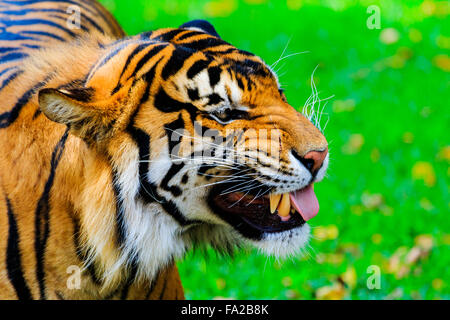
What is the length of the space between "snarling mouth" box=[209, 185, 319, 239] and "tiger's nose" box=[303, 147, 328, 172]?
0.13 meters

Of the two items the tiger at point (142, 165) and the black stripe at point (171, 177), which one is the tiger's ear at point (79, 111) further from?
the black stripe at point (171, 177)

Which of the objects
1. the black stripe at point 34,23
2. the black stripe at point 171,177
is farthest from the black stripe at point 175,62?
the black stripe at point 34,23

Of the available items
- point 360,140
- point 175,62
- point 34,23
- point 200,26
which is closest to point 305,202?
point 175,62

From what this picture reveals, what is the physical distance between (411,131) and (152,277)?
375cm

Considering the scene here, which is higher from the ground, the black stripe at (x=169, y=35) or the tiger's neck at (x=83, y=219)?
the black stripe at (x=169, y=35)

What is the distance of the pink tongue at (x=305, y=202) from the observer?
94.0 inches

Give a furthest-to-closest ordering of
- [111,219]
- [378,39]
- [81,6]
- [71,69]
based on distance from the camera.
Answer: [378,39] → [81,6] → [71,69] → [111,219]

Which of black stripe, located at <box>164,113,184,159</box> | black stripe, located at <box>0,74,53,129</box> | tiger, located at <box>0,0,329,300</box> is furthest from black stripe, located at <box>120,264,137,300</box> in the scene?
black stripe, located at <box>0,74,53,129</box>

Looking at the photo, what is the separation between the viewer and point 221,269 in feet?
13.4

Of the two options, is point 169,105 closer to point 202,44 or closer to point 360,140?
point 202,44

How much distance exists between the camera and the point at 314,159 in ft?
7.45

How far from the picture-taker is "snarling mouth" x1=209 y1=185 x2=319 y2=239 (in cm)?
239
